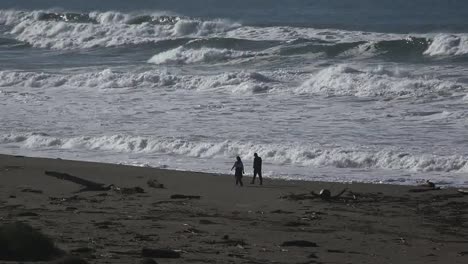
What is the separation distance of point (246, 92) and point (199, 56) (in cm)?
1021

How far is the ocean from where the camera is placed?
22094mm

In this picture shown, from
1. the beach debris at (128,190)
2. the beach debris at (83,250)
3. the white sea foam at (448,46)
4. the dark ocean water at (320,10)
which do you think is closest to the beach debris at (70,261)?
the beach debris at (83,250)

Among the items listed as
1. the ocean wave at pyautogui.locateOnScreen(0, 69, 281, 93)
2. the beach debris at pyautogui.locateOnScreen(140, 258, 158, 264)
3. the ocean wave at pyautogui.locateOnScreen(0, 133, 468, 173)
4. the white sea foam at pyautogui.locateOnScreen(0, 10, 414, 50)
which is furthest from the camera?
the white sea foam at pyautogui.locateOnScreen(0, 10, 414, 50)

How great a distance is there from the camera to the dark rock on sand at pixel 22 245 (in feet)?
31.8

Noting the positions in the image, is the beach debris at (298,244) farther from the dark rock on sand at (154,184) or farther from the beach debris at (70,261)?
the dark rock on sand at (154,184)

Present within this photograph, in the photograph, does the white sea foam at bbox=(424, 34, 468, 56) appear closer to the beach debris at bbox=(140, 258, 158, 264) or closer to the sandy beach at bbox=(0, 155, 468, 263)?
the sandy beach at bbox=(0, 155, 468, 263)

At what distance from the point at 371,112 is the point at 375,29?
76.0 feet

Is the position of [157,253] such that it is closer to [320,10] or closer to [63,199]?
[63,199]

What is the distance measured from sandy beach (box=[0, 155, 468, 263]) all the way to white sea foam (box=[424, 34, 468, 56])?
70.5 ft

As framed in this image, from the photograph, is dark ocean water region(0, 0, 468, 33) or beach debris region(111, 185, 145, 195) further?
dark ocean water region(0, 0, 468, 33)

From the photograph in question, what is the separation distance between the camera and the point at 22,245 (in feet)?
31.8

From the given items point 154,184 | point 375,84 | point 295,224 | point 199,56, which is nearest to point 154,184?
point 154,184

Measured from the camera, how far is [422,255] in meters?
12.4

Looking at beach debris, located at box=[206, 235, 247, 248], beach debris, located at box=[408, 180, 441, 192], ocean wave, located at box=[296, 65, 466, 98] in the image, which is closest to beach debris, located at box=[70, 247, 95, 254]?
beach debris, located at box=[206, 235, 247, 248]
